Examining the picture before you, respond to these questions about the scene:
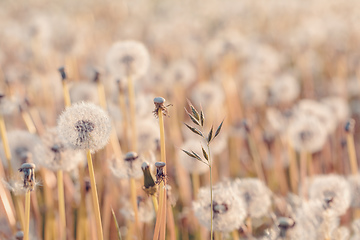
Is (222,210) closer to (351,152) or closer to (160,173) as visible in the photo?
(160,173)

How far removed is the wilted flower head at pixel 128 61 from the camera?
1.99 meters

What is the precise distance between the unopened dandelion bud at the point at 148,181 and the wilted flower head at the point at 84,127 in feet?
0.47

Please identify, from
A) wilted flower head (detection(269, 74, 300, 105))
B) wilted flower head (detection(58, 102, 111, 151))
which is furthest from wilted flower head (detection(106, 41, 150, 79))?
wilted flower head (detection(269, 74, 300, 105))

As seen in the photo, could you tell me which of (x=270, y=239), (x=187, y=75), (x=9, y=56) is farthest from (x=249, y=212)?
(x=9, y=56)

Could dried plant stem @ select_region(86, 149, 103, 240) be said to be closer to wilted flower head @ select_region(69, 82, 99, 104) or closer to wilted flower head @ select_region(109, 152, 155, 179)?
wilted flower head @ select_region(109, 152, 155, 179)

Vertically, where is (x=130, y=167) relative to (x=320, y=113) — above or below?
below

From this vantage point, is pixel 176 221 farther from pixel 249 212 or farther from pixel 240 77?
pixel 240 77

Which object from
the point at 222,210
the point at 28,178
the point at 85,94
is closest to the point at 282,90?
the point at 85,94

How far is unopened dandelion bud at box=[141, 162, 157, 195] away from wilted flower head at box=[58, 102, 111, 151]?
14 cm

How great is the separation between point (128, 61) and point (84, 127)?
0.93 m

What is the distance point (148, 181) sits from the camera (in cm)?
110

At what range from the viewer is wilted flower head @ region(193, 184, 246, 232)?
4.26ft

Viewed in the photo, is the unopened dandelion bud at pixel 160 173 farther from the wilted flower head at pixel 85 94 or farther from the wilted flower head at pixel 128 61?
the wilted flower head at pixel 85 94

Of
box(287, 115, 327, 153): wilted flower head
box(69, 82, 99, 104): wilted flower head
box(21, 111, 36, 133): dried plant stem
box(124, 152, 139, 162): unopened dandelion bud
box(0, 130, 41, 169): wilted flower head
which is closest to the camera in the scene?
box(124, 152, 139, 162): unopened dandelion bud
